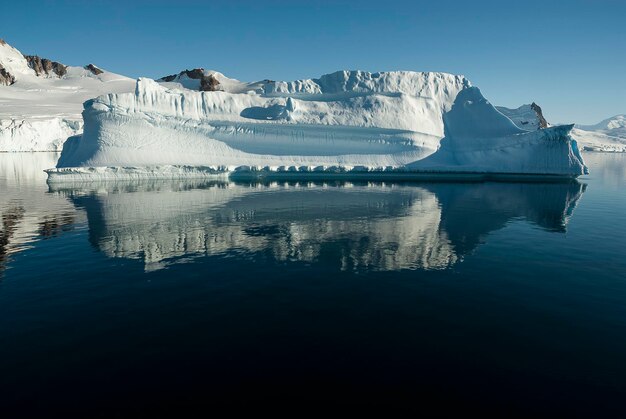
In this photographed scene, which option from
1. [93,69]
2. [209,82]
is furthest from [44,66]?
[209,82]

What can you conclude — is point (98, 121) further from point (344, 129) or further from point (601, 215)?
point (601, 215)

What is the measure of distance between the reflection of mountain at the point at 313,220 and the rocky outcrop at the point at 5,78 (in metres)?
120

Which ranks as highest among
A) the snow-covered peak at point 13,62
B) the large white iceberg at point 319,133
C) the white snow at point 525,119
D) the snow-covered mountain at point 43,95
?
the snow-covered peak at point 13,62

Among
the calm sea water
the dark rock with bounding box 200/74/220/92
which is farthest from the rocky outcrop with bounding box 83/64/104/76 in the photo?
the calm sea water

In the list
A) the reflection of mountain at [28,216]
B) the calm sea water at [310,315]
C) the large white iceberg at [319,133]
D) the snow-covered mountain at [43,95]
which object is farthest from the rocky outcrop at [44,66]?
the calm sea water at [310,315]

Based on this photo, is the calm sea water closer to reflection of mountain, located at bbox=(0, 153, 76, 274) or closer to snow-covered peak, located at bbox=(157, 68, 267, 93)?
reflection of mountain, located at bbox=(0, 153, 76, 274)

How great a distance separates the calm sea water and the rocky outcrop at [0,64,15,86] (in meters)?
133

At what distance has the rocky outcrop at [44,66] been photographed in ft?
419

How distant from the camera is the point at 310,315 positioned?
8.42 m

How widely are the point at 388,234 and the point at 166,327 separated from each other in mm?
10492

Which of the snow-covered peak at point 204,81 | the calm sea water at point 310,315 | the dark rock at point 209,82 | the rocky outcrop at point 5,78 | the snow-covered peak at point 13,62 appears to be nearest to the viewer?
the calm sea water at point 310,315

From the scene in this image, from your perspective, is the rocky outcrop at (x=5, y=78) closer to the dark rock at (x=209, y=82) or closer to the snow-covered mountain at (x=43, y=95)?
the snow-covered mountain at (x=43, y=95)

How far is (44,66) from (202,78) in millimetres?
66707

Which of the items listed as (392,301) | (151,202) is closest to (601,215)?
(392,301)
